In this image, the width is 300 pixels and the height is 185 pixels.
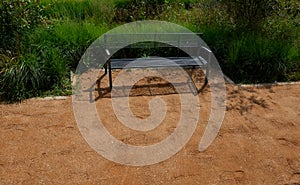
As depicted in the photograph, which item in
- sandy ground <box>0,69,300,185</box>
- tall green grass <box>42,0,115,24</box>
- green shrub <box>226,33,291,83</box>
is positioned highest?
tall green grass <box>42,0,115,24</box>

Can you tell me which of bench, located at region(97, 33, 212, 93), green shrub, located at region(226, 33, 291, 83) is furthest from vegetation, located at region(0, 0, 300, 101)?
bench, located at region(97, 33, 212, 93)

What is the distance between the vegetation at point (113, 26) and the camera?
423 cm

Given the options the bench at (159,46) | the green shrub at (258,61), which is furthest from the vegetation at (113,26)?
the bench at (159,46)

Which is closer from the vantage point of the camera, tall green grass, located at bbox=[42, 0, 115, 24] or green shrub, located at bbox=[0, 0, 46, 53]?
green shrub, located at bbox=[0, 0, 46, 53]

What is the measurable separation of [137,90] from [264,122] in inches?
71.4

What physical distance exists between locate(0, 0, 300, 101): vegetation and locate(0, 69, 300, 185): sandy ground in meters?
0.53

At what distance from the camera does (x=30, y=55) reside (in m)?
4.27

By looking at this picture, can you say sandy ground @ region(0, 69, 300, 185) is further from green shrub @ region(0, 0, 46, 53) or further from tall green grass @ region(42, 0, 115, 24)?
tall green grass @ region(42, 0, 115, 24)

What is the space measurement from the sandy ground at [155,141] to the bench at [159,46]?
23.4 inches

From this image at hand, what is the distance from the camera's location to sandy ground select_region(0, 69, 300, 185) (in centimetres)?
276

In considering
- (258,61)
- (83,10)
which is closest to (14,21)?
(83,10)

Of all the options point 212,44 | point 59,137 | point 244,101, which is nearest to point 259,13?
point 212,44

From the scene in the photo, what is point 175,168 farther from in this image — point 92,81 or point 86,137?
point 92,81

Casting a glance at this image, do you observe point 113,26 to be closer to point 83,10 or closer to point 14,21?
point 83,10
